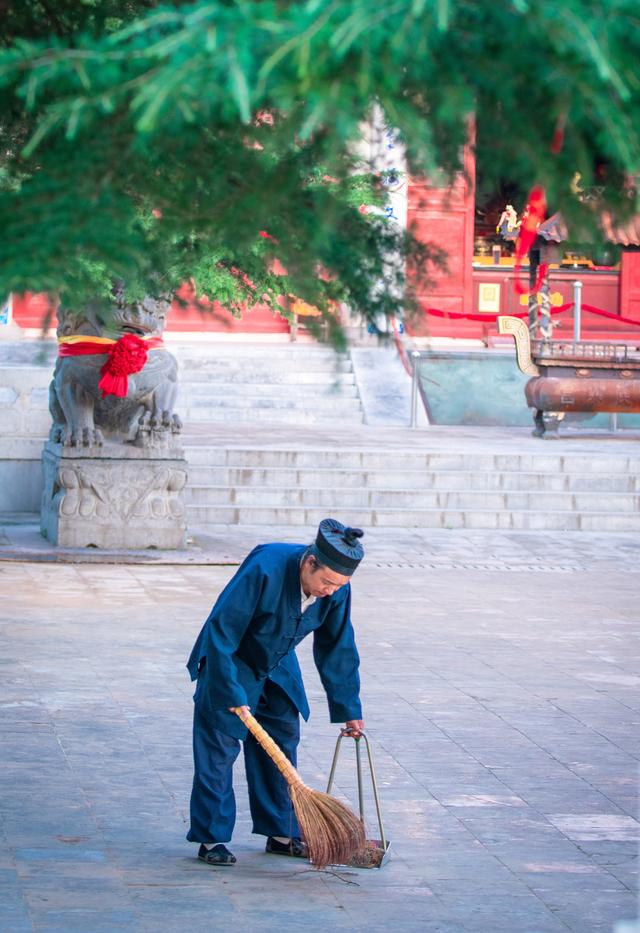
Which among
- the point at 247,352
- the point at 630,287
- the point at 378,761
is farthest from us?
the point at 630,287

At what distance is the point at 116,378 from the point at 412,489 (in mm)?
4138

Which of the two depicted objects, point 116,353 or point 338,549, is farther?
point 116,353

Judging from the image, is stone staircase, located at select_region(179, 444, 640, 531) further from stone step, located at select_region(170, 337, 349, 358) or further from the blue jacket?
the blue jacket

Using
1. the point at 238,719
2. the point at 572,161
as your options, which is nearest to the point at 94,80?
the point at 572,161

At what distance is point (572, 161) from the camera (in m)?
3.29

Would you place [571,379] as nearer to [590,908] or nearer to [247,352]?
[247,352]

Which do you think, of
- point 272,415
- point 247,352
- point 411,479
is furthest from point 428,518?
point 247,352

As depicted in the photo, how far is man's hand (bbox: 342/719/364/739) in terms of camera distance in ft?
19.5

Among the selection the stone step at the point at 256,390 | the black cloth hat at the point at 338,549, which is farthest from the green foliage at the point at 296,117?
the stone step at the point at 256,390

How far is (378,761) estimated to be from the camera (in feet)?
24.1

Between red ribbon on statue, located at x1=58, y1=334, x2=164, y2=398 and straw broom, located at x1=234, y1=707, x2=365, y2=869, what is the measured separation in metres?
7.77

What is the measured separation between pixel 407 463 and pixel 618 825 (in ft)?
34.4

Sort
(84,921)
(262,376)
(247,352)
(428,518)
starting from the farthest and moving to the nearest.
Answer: (247,352) < (262,376) < (428,518) < (84,921)

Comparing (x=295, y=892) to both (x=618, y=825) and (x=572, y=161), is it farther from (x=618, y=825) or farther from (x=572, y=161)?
(x=572, y=161)
